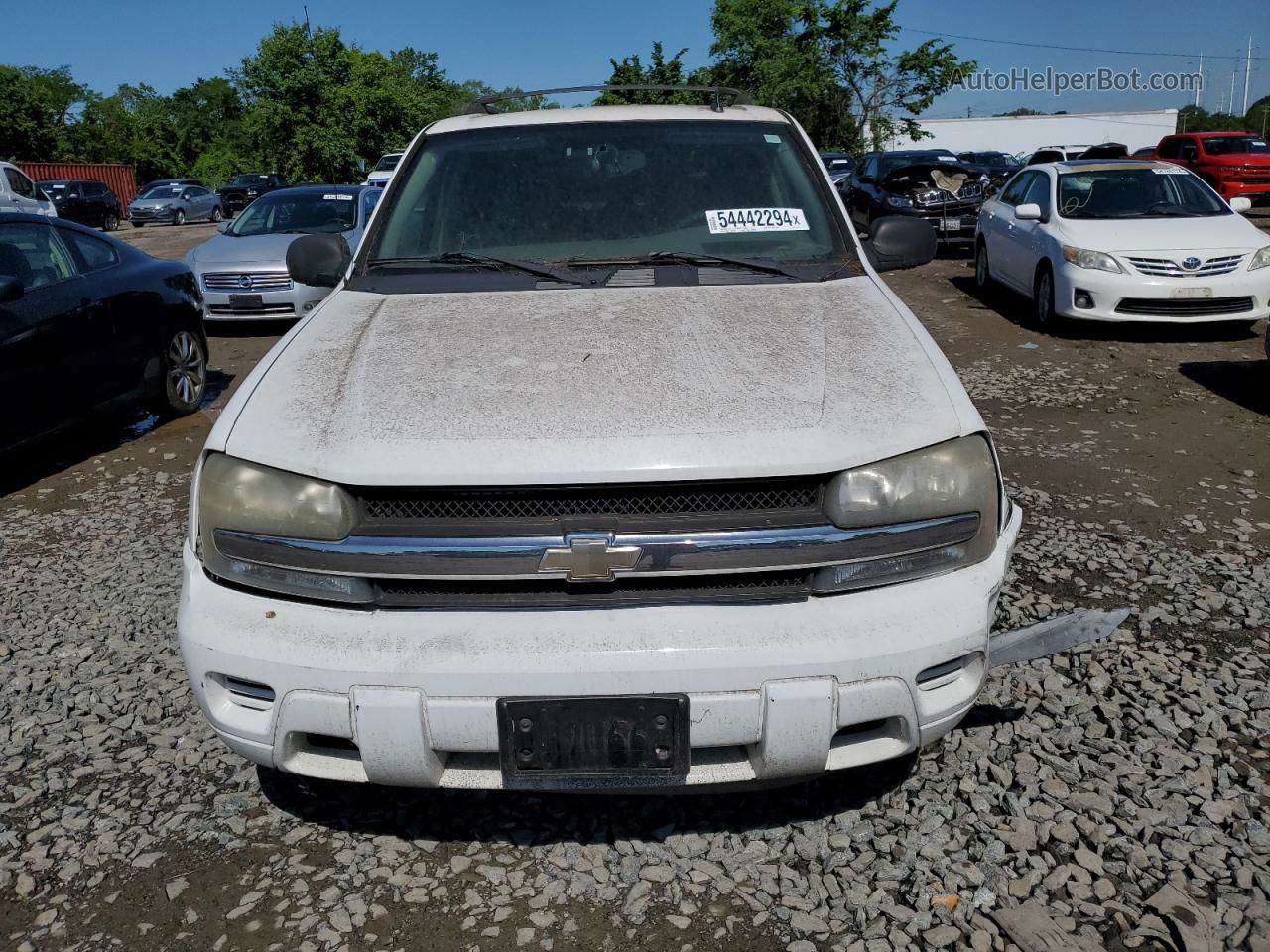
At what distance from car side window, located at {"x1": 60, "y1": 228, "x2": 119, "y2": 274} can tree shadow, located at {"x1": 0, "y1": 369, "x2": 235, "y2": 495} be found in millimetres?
924

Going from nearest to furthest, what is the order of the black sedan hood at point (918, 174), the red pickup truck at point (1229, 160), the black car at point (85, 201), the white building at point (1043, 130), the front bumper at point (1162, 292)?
the front bumper at point (1162, 292), the black sedan hood at point (918, 174), the red pickup truck at point (1229, 160), the black car at point (85, 201), the white building at point (1043, 130)

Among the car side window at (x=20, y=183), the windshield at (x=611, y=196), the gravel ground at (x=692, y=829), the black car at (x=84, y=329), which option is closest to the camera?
the gravel ground at (x=692, y=829)

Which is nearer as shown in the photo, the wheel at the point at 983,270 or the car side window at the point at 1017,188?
the car side window at the point at 1017,188

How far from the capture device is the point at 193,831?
2754 millimetres

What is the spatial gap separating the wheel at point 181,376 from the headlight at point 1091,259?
7.23 metres

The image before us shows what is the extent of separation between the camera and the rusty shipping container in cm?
3938

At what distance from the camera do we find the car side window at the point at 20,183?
20516 millimetres

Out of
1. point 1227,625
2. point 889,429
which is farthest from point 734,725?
point 1227,625

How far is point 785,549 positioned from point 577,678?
0.52 metres

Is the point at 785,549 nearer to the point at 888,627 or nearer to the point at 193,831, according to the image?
the point at 888,627

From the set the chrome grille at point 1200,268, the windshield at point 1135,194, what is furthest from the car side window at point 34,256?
the windshield at point 1135,194

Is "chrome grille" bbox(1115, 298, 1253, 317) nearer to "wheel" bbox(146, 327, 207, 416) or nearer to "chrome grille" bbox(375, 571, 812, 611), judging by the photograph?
"wheel" bbox(146, 327, 207, 416)

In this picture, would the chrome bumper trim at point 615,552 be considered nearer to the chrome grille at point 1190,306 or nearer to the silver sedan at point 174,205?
the chrome grille at point 1190,306

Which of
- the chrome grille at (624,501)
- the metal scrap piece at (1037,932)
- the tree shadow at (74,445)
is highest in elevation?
the chrome grille at (624,501)
